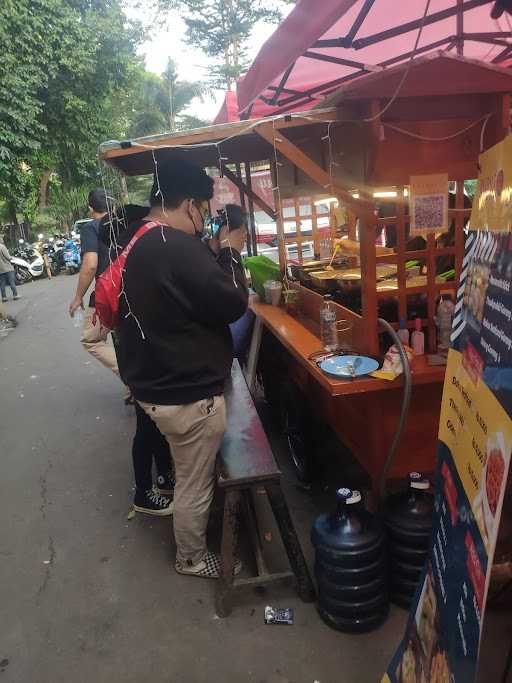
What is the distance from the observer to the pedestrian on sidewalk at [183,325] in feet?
7.68

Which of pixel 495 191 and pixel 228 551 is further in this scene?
pixel 228 551

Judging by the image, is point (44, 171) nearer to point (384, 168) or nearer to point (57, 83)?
point (57, 83)

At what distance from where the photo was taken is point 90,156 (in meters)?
19.6

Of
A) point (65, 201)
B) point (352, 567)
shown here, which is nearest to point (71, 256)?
point (65, 201)

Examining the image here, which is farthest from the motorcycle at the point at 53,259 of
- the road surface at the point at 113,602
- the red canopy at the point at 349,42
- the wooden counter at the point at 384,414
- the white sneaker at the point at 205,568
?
the white sneaker at the point at 205,568

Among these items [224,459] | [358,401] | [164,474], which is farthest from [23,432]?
[358,401]

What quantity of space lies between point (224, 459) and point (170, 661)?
0.94 m

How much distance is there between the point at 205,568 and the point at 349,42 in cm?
351

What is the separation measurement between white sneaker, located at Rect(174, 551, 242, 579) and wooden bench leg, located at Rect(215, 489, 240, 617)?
0.22m

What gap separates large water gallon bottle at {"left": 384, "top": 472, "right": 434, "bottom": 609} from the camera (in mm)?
2514

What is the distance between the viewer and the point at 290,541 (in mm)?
2627

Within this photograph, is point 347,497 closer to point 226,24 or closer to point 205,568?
point 205,568

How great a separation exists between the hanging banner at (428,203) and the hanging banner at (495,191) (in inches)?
48.8

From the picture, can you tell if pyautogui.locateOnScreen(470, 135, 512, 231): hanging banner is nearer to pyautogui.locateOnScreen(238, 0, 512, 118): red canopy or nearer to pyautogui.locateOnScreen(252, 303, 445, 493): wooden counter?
pyautogui.locateOnScreen(238, 0, 512, 118): red canopy
